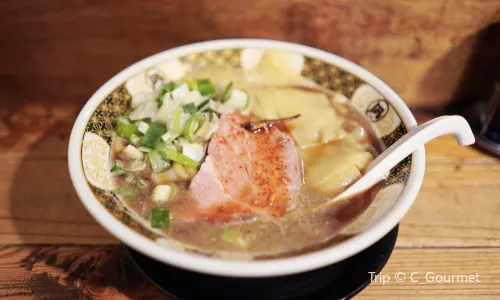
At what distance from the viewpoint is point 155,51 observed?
6.11 ft

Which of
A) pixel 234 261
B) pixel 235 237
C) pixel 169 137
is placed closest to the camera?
pixel 234 261

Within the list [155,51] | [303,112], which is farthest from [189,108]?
[155,51]

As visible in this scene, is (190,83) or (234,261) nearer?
(234,261)

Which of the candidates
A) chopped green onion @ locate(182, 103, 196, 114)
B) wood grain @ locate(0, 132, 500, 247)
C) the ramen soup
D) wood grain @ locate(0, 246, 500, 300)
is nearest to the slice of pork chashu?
the ramen soup

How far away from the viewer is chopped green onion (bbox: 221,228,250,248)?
1069mm

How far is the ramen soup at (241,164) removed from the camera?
1.11m

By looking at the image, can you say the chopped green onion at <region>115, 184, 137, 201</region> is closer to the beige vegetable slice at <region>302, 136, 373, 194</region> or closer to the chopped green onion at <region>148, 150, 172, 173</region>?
the chopped green onion at <region>148, 150, 172, 173</region>

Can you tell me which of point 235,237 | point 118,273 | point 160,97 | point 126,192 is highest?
point 160,97

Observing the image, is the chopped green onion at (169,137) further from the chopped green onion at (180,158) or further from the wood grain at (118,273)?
the wood grain at (118,273)

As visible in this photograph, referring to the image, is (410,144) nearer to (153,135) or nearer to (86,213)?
(153,135)

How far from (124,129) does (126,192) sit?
0.25m

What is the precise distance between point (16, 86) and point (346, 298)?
5.65ft

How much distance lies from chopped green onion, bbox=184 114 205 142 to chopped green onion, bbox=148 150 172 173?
11 centimetres

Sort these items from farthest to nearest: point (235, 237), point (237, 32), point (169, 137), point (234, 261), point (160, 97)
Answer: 1. point (237, 32)
2. point (160, 97)
3. point (169, 137)
4. point (235, 237)
5. point (234, 261)
